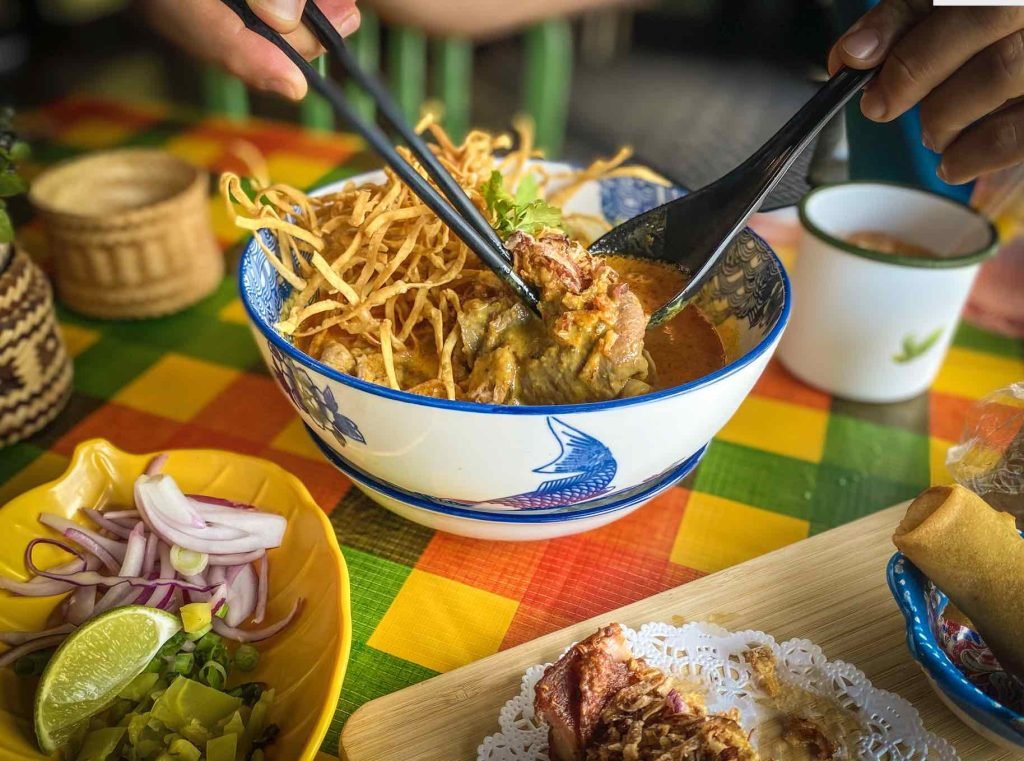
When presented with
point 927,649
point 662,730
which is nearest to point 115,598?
point 662,730

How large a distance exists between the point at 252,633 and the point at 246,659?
0.13 feet

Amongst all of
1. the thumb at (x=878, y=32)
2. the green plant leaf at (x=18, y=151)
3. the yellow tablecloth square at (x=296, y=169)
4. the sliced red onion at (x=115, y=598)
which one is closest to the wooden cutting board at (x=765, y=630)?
the sliced red onion at (x=115, y=598)

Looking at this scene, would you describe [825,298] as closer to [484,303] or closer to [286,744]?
[484,303]

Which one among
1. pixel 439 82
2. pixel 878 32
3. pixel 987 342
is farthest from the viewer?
pixel 439 82

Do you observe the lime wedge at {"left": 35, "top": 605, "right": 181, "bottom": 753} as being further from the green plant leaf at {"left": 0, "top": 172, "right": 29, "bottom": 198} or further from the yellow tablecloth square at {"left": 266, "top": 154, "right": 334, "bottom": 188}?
the yellow tablecloth square at {"left": 266, "top": 154, "right": 334, "bottom": 188}

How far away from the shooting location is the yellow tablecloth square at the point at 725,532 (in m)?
1.29

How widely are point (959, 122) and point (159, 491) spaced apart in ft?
4.48

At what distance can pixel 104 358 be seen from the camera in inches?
68.9

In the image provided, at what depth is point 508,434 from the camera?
0.98 metres

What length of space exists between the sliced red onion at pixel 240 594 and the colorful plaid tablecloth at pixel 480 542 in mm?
152

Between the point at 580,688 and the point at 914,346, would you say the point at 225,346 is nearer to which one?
the point at 580,688

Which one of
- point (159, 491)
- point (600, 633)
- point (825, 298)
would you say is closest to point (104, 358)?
point (159, 491)

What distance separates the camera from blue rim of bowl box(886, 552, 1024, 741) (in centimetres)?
89

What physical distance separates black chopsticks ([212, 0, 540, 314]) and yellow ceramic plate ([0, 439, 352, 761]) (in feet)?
1.46
